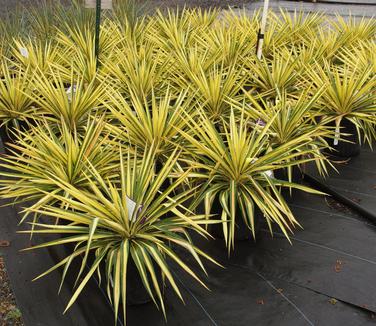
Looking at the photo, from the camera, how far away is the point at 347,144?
3135mm

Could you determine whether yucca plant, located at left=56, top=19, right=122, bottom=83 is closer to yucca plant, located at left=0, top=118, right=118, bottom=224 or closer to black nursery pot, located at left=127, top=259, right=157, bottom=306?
yucca plant, located at left=0, top=118, right=118, bottom=224

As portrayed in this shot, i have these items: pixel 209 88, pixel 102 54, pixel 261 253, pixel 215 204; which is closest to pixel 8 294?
pixel 215 204

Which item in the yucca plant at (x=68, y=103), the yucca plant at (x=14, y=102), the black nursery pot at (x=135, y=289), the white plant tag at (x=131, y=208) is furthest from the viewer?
the yucca plant at (x=14, y=102)

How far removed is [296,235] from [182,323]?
2.86 ft

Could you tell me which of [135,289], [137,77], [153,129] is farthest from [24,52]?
[135,289]

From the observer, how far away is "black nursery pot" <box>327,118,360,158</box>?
309 cm

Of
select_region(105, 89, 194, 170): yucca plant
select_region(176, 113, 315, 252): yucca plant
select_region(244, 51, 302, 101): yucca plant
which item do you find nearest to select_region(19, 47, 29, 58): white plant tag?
select_region(105, 89, 194, 170): yucca plant

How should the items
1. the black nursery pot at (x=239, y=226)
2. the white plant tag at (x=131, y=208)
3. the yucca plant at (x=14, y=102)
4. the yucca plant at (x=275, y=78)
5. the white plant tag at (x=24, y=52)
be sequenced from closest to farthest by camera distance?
the white plant tag at (x=131, y=208)
the black nursery pot at (x=239, y=226)
the yucca plant at (x=14, y=102)
the yucca plant at (x=275, y=78)
the white plant tag at (x=24, y=52)

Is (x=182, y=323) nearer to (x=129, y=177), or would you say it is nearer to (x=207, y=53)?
(x=129, y=177)

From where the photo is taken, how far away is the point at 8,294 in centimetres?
196

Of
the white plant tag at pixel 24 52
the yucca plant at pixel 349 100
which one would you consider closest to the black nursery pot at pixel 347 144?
the yucca plant at pixel 349 100

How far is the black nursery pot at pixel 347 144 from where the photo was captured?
10.1 ft

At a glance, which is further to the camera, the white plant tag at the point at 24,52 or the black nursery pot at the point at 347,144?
the white plant tag at the point at 24,52

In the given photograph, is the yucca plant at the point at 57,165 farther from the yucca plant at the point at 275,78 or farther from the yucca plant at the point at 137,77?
the yucca plant at the point at 275,78
